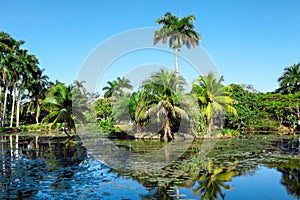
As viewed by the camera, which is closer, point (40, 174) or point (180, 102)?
point (40, 174)

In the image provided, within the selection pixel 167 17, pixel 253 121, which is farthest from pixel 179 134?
pixel 167 17

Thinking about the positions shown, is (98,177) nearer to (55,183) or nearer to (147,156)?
(55,183)

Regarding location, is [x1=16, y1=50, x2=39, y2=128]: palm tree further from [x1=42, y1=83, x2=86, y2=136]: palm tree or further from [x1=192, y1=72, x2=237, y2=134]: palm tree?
[x1=192, y1=72, x2=237, y2=134]: palm tree

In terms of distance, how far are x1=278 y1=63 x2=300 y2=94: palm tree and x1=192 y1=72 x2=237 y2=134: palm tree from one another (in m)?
20.8

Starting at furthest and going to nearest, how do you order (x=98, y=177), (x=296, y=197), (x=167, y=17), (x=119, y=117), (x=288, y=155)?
(x=167, y=17) → (x=119, y=117) → (x=288, y=155) → (x=98, y=177) → (x=296, y=197)

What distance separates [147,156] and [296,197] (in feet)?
27.5

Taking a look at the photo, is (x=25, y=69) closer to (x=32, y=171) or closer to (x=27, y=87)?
(x=27, y=87)

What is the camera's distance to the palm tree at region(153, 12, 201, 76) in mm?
33844

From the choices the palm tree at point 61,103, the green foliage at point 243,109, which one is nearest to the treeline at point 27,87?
the palm tree at point 61,103

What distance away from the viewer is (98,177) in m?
10.8

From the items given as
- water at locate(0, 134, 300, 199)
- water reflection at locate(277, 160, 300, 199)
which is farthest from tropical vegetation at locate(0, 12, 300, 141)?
water reflection at locate(277, 160, 300, 199)

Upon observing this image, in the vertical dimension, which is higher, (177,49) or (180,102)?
(177,49)

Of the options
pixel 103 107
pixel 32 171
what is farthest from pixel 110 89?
pixel 32 171

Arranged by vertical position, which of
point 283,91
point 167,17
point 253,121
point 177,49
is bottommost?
point 253,121
